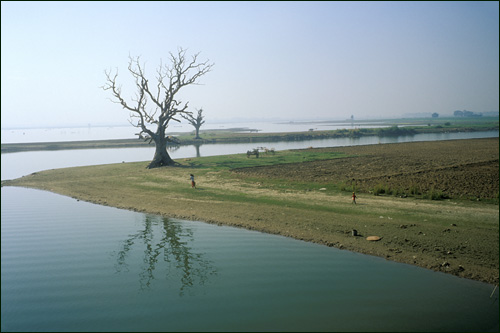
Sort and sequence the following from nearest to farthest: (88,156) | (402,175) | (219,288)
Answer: (219,288), (402,175), (88,156)

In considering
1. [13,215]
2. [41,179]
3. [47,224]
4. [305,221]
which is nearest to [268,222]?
[305,221]

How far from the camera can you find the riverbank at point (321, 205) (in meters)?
15.6

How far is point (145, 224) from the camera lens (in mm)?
22172

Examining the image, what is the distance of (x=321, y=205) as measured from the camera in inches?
897

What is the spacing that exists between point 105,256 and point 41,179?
2737 centimetres

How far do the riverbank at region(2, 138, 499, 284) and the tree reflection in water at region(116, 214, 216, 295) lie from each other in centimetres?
237

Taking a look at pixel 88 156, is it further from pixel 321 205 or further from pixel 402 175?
pixel 321 205

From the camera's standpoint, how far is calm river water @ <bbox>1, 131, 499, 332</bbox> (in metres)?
11.0

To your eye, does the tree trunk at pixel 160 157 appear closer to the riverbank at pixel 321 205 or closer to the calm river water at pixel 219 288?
the riverbank at pixel 321 205

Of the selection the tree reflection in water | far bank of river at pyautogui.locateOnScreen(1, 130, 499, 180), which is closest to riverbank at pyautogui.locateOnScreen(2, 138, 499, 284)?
the tree reflection in water

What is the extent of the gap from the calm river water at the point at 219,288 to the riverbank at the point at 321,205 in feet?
3.93

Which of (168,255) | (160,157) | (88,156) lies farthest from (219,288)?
(88,156)

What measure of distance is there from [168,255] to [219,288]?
4483 millimetres

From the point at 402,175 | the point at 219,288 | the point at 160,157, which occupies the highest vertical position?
the point at 160,157
